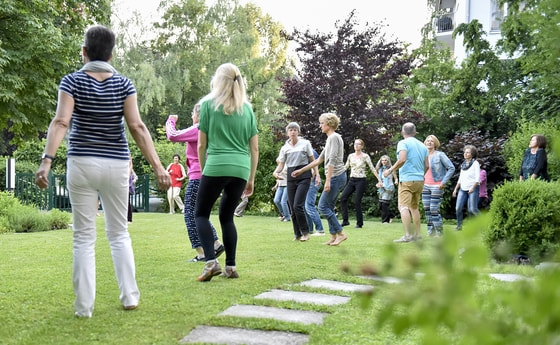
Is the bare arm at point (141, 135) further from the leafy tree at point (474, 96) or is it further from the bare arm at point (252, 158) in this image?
the leafy tree at point (474, 96)

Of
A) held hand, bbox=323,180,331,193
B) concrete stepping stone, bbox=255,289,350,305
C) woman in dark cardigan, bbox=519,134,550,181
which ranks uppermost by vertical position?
woman in dark cardigan, bbox=519,134,550,181

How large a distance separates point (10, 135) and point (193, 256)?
1279 inches

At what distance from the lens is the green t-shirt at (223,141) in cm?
556

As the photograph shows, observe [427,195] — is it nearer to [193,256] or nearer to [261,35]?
[193,256]

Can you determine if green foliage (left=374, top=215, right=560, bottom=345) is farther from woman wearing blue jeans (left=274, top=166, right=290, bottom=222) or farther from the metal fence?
the metal fence

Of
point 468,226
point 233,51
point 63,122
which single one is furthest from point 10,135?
point 468,226

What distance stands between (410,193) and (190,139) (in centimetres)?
444

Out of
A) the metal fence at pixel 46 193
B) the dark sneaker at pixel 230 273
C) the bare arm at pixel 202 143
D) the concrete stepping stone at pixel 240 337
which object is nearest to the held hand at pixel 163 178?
the concrete stepping stone at pixel 240 337

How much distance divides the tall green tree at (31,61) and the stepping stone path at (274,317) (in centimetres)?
1398

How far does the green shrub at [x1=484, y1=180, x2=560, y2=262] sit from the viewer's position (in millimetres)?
7254

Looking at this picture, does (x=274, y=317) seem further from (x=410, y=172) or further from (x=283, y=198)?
(x=283, y=198)

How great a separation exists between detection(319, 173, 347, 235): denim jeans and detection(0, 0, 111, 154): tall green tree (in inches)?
440

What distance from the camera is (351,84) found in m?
19.4

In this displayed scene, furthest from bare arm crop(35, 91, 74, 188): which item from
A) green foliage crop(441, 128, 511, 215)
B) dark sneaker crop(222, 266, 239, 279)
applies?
green foliage crop(441, 128, 511, 215)
